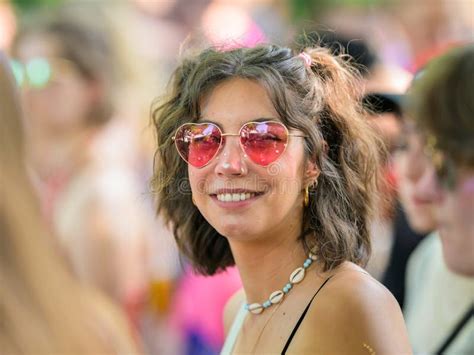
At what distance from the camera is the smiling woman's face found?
119 inches

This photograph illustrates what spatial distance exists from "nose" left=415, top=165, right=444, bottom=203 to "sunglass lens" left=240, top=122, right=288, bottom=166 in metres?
0.43

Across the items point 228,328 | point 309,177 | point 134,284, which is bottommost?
point 134,284

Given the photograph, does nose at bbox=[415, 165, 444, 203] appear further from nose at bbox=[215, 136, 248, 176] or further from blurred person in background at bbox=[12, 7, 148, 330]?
blurred person in background at bbox=[12, 7, 148, 330]

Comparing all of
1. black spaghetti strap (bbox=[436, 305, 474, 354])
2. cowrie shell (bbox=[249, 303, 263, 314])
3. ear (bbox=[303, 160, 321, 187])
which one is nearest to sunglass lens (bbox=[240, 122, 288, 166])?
ear (bbox=[303, 160, 321, 187])

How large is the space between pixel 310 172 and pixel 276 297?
1.30 ft

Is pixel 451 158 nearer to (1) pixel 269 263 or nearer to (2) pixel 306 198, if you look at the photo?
(2) pixel 306 198

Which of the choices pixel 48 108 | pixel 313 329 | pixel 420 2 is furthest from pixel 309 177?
pixel 420 2

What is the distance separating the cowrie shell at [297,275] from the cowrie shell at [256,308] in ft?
0.55

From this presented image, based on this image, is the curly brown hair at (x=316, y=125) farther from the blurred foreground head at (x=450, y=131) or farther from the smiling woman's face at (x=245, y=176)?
the blurred foreground head at (x=450, y=131)

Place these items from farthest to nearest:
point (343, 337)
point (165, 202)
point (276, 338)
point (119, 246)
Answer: point (119, 246)
point (165, 202)
point (276, 338)
point (343, 337)

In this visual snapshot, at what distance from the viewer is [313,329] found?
2.89 meters

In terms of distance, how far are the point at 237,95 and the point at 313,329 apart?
2.36 feet

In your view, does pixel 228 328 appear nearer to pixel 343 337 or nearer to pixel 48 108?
Answer: pixel 343 337

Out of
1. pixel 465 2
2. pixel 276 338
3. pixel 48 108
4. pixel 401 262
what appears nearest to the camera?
pixel 276 338
